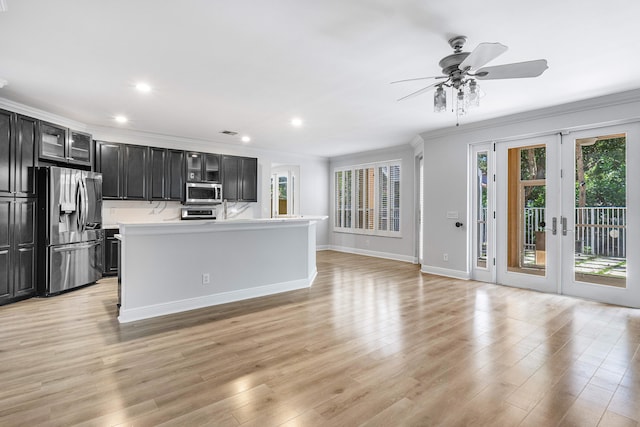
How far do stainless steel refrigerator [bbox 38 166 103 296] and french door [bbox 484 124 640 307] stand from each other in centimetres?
628

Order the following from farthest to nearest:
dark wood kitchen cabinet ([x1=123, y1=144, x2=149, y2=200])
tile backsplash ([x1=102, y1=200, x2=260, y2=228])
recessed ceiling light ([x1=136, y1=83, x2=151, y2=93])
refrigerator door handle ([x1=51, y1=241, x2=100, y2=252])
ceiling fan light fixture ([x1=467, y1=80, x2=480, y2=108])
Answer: tile backsplash ([x1=102, y1=200, x2=260, y2=228]) → dark wood kitchen cabinet ([x1=123, y1=144, x2=149, y2=200]) → refrigerator door handle ([x1=51, y1=241, x2=100, y2=252]) → recessed ceiling light ([x1=136, y1=83, x2=151, y2=93]) → ceiling fan light fixture ([x1=467, y1=80, x2=480, y2=108])

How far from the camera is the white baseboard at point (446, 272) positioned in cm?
571

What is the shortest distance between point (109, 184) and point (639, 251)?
305 inches

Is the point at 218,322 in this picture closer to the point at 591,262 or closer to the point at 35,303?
the point at 35,303

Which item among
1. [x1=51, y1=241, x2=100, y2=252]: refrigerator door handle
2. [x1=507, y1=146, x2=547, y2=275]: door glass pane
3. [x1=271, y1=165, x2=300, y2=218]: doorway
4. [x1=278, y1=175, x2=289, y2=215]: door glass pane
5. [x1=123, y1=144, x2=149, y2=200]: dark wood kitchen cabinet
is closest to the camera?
[x1=51, y1=241, x2=100, y2=252]: refrigerator door handle

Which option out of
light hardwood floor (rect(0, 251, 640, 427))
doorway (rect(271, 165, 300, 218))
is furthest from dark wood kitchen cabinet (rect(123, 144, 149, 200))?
doorway (rect(271, 165, 300, 218))

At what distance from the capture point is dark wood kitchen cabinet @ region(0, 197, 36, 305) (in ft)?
13.6

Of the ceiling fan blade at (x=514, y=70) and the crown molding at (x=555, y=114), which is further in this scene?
the crown molding at (x=555, y=114)

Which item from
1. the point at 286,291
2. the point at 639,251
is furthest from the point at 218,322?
the point at 639,251

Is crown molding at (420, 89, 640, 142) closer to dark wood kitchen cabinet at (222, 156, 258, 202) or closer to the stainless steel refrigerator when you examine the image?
dark wood kitchen cabinet at (222, 156, 258, 202)

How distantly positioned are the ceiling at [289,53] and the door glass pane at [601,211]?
2.51ft

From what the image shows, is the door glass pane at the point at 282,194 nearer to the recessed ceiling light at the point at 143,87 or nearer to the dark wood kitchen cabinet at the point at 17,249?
the recessed ceiling light at the point at 143,87

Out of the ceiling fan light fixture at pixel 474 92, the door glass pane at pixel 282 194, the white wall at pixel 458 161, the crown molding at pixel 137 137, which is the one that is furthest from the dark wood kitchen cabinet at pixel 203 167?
the ceiling fan light fixture at pixel 474 92

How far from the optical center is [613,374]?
96.7 inches
